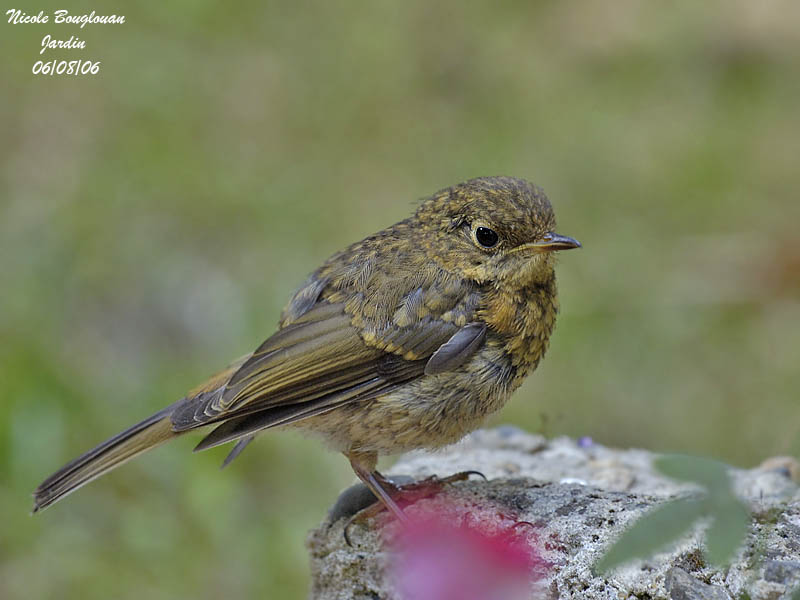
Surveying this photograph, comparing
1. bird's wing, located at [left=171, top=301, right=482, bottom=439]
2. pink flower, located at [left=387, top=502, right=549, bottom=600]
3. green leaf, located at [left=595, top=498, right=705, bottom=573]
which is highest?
bird's wing, located at [left=171, top=301, right=482, bottom=439]

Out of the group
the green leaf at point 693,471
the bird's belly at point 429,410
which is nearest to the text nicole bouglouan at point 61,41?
the bird's belly at point 429,410

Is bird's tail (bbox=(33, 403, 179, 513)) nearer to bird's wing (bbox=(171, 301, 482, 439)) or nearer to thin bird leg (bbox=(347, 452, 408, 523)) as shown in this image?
bird's wing (bbox=(171, 301, 482, 439))

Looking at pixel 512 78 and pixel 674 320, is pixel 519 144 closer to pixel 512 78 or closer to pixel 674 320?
pixel 512 78

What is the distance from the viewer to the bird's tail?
433 centimetres

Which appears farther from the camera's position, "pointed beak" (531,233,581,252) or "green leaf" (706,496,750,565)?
"pointed beak" (531,233,581,252)

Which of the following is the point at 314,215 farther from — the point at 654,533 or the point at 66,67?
the point at 654,533

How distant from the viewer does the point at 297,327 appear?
4.33 meters

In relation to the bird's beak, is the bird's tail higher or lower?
higher

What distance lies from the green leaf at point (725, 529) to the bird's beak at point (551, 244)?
2121mm

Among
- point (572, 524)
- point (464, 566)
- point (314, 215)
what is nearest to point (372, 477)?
point (572, 524)

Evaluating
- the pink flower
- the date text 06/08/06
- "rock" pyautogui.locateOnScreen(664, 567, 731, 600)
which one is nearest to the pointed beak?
"rock" pyautogui.locateOnScreen(664, 567, 731, 600)

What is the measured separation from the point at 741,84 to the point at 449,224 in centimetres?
602

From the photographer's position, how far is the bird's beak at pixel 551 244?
13.7 feet

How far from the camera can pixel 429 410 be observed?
407cm
